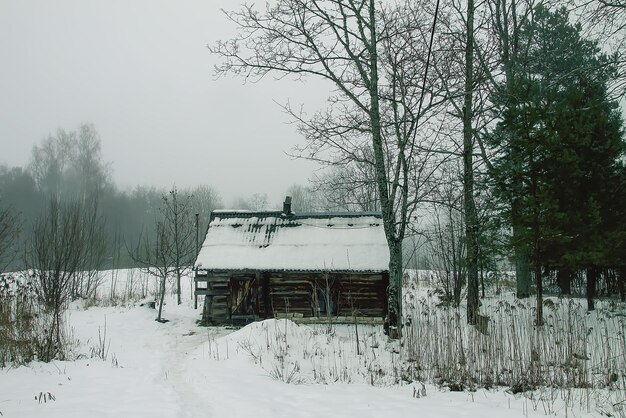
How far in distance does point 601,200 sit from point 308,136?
8.28 meters

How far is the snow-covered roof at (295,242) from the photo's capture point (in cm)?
1383

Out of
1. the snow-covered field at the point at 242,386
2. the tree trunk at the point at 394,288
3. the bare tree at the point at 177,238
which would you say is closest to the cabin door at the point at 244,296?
the bare tree at the point at 177,238

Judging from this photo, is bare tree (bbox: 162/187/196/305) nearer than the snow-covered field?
No

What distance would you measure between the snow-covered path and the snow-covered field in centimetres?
1

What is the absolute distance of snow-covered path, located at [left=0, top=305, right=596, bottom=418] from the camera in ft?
17.1

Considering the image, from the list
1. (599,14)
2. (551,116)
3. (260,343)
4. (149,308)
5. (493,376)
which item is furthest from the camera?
(149,308)

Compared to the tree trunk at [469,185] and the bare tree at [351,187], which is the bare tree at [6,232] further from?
the tree trunk at [469,185]

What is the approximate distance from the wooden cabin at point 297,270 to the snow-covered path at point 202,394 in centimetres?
514

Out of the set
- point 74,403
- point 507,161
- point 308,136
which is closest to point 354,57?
point 308,136

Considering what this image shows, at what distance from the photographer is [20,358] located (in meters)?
7.88

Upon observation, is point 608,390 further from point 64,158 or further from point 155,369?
point 64,158

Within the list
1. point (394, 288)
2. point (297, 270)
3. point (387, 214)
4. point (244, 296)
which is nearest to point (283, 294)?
point (297, 270)

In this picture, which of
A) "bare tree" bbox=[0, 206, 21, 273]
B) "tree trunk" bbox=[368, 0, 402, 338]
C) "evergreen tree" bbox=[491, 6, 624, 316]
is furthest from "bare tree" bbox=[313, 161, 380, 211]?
"bare tree" bbox=[0, 206, 21, 273]

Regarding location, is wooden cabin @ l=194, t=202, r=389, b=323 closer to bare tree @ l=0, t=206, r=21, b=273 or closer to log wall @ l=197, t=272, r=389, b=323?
log wall @ l=197, t=272, r=389, b=323
